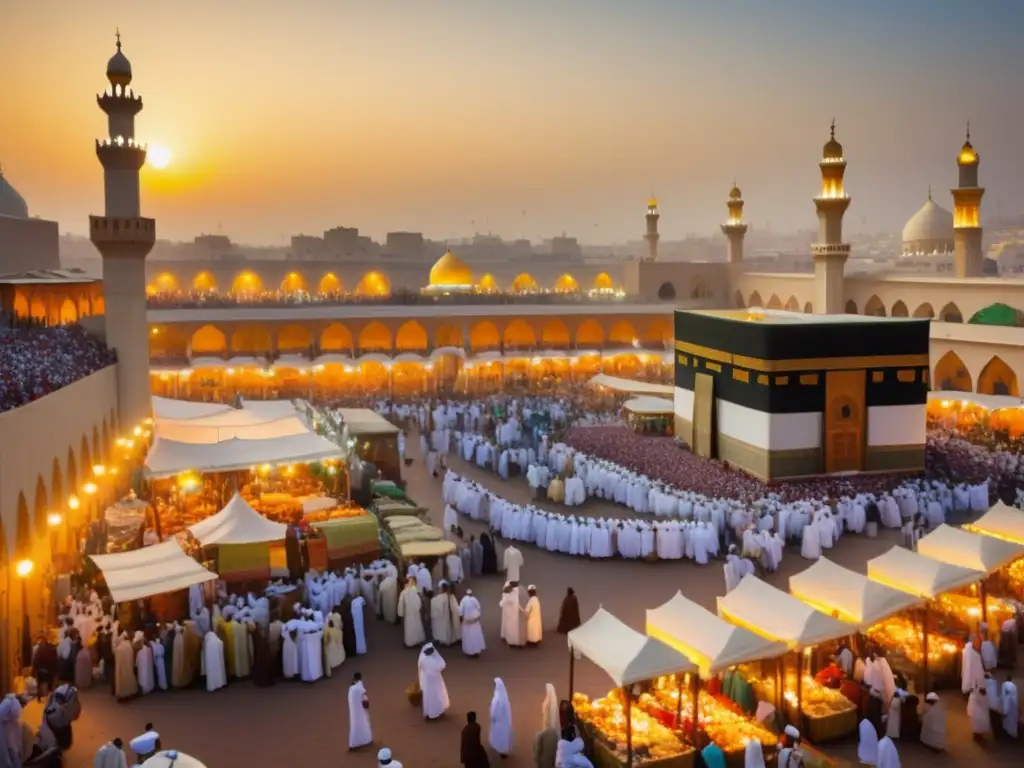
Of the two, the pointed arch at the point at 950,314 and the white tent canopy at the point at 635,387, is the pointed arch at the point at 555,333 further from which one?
the pointed arch at the point at 950,314

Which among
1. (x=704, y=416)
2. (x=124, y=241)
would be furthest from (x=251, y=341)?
(x=704, y=416)

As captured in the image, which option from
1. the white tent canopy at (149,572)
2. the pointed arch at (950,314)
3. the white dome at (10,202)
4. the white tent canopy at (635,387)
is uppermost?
the white dome at (10,202)

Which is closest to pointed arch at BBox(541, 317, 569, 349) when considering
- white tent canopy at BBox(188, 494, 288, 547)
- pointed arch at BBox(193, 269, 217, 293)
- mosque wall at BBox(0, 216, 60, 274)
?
pointed arch at BBox(193, 269, 217, 293)

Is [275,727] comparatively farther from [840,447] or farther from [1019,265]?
[1019,265]

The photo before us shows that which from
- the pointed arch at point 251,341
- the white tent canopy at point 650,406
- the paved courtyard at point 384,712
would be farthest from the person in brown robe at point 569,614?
the pointed arch at point 251,341

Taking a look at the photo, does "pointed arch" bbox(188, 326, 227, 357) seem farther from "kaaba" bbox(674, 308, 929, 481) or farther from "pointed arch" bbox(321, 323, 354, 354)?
A: "kaaba" bbox(674, 308, 929, 481)

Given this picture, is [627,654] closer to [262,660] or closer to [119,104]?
[262,660]
